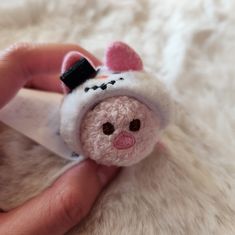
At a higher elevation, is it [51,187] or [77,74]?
[77,74]

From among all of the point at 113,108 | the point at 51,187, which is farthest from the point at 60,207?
the point at 113,108

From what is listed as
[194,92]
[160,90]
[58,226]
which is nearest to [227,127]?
[194,92]

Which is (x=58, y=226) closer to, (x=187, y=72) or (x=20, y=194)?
(x=20, y=194)

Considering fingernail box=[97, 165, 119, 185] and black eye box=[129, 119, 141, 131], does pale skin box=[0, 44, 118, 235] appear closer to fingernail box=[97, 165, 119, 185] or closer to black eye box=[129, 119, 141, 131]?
fingernail box=[97, 165, 119, 185]

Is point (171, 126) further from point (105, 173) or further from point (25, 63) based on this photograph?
point (25, 63)

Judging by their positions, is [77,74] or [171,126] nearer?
[77,74]

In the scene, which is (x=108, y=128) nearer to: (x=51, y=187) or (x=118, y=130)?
(x=118, y=130)
